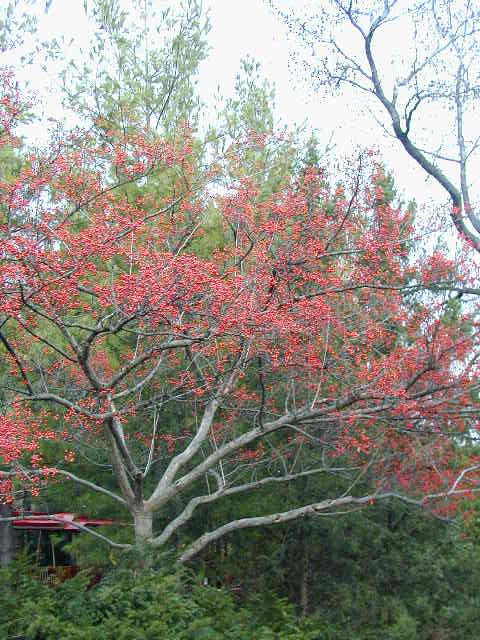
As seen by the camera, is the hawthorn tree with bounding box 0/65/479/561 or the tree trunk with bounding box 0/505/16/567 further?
the tree trunk with bounding box 0/505/16/567

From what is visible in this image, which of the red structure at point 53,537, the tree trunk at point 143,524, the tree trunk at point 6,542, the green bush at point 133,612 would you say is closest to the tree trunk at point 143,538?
the tree trunk at point 143,524

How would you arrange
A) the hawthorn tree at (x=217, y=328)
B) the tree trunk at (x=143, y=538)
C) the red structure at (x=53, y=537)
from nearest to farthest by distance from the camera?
the hawthorn tree at (x=217, y=328), the tree trunk at (x=143, y=538), the red structure at (x=53, y=537)

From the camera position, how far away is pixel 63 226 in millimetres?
7621

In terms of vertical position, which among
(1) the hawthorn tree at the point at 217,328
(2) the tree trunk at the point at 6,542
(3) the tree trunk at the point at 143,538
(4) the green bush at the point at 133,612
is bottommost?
(4) the green bush at the point at 133,612

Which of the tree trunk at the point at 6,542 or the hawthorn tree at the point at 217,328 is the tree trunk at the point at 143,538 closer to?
the hawthorn tree at the point at 217,328

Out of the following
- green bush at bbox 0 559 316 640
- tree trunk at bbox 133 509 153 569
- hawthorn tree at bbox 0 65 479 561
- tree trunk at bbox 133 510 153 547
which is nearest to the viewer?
green bush at bbox 0 559 316 640

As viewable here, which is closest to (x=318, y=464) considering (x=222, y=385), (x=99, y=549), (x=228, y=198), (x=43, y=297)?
(x=222, y=385)

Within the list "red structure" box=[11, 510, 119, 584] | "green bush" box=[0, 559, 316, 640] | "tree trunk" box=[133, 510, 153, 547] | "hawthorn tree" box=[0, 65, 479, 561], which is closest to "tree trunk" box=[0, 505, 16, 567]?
"red structure" box=[11, 510, 119, 584]

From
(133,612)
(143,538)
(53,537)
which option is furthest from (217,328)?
(53,537)

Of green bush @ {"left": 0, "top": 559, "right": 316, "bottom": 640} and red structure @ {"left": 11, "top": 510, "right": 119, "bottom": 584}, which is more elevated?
red structure @ {"left": 11, "top": 510, "right": 119, "bottom": 584}

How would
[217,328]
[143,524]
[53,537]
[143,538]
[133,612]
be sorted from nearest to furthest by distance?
[133,612], [217,328], [143,538], [143,524], [53,537]

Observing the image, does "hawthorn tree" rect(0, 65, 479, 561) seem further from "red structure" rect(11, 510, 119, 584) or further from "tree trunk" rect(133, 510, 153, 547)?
"red structure" rect(11, 510, 119, 584)

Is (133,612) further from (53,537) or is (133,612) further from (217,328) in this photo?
(53,537)

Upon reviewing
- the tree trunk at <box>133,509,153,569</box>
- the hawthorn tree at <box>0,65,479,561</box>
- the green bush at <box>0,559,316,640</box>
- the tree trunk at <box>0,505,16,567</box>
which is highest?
the hawthorn tree at <box>0,65,479,561</box>
